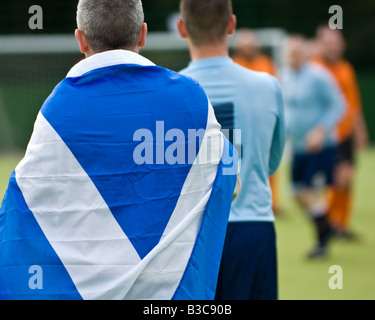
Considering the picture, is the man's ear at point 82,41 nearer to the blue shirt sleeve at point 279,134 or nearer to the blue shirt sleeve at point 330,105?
the blue shirt sleeve at point 279,134

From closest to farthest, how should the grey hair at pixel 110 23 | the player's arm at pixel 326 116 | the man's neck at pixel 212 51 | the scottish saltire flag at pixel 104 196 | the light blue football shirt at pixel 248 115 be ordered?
1. the scottish saltire flag at pixel 104 196
2. the grey hair at pixel 110 23
3. the light blue football shirt at pixel 248 115
4. the man's neck at pixel 212 51
5. the player's arm at pixel 326 116

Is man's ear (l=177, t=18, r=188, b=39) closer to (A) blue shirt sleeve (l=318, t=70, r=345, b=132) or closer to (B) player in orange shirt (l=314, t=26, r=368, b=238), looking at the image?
(A) blue shirt sleeve (l=318, t=70, r=345, b=132)

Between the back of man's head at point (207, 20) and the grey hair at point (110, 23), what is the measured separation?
1214 mm

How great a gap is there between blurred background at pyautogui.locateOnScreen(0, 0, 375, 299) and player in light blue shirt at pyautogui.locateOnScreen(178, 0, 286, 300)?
9.32ft

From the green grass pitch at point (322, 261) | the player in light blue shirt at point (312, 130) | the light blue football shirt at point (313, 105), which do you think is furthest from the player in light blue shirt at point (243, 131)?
the light blue football shirt at point (313, 105)

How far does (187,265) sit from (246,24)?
16978 mm

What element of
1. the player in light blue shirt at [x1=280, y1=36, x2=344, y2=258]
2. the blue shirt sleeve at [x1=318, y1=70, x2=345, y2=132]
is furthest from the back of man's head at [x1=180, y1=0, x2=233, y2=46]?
the blue shirt sleeve at [x1=318, y1=70, x2=345, y2=132]

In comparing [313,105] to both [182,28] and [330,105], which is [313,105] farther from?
[182,28]

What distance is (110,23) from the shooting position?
8.35 ft

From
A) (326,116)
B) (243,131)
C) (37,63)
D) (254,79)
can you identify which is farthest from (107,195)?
(37,63)

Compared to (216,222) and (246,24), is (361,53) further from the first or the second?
(216,222)

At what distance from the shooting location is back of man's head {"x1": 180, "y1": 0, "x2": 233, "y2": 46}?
148 inches

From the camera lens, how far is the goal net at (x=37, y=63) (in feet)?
55.1

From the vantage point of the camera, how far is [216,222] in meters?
2.55
